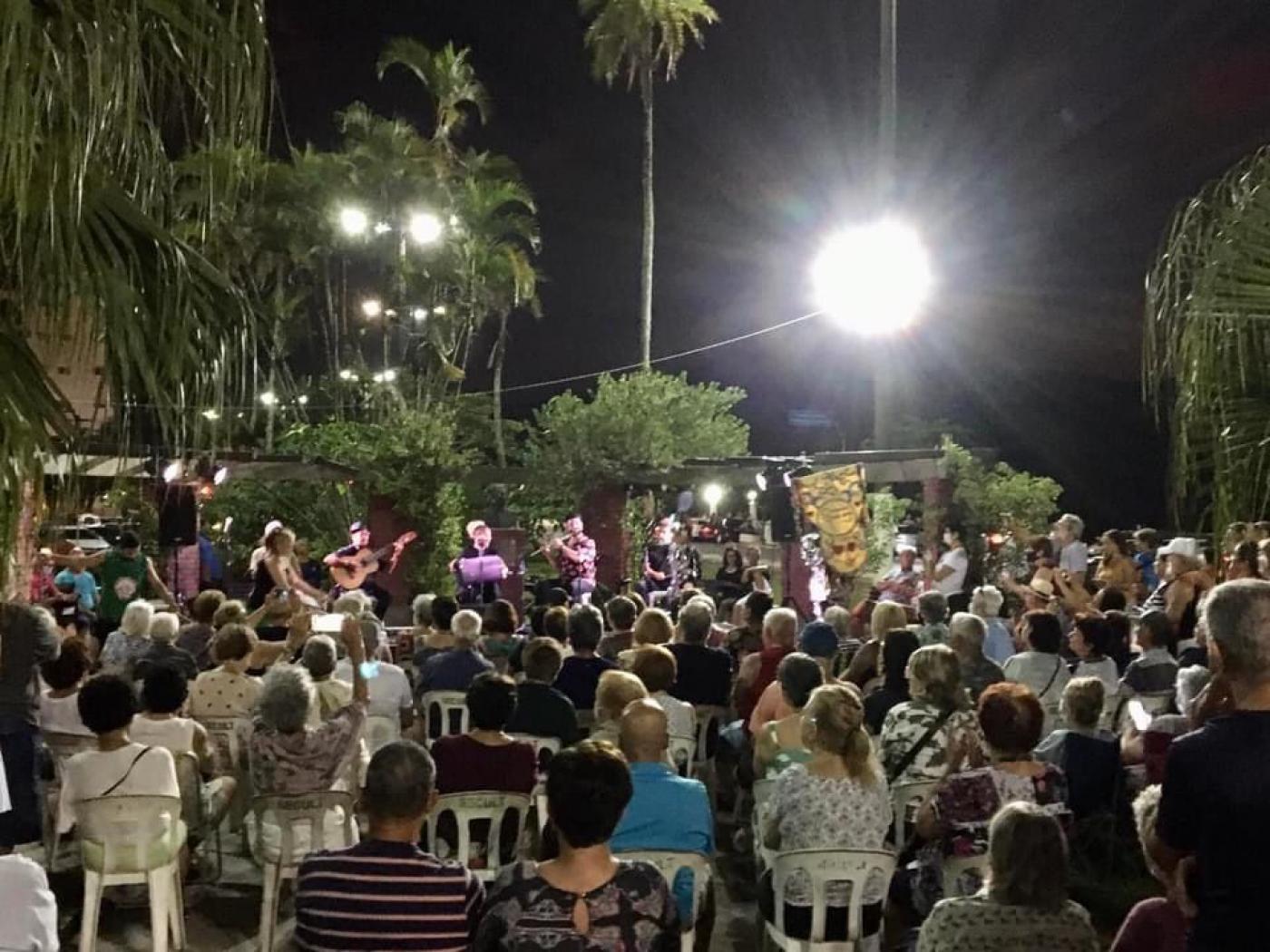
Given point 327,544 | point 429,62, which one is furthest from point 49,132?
point 429,62

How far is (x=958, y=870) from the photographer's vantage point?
405 cm

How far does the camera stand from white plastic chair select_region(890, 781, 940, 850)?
191 inches

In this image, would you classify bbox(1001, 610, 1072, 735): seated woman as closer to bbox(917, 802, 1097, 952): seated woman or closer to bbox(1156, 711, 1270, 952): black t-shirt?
bbox(917, 802, 1097, 952): seated woman

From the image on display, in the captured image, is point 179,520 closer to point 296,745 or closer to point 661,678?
point 661,678

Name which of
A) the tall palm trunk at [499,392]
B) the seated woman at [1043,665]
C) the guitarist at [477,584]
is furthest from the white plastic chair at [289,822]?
the tall palm trunk at [499,392]

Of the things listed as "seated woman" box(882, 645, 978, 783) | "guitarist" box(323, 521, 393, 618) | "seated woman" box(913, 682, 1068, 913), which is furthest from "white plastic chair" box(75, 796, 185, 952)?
"guitarist" box(323, 521, 393, 618)

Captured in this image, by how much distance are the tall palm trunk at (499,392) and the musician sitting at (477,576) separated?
360 inches

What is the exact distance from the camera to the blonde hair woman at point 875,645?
21.8 ft

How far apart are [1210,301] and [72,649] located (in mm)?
4740

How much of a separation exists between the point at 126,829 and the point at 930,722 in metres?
2.99

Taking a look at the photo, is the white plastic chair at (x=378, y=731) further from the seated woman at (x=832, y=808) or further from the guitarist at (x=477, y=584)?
the guitarist at (x=477, y=584)

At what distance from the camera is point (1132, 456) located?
20594 millimetres

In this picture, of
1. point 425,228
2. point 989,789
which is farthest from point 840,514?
point 425,228

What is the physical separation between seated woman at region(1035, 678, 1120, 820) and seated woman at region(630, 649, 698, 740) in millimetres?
1598
